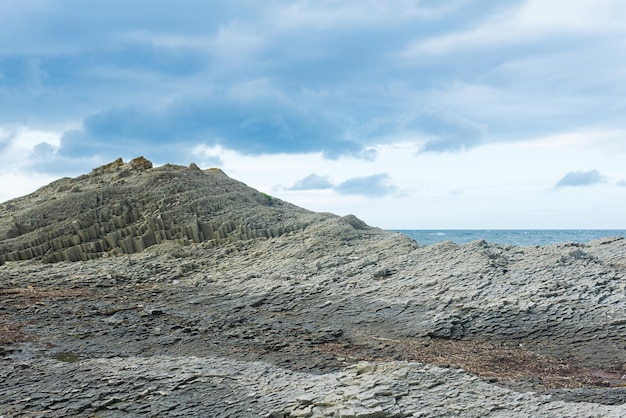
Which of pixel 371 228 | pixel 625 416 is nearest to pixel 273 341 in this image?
pixel 625 416

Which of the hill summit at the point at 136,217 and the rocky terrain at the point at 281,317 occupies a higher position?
the hill summit at the point at 136,217

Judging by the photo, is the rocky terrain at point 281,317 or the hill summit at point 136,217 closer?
the rocky terrain at point 281,317

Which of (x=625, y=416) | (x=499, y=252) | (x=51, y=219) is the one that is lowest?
(x=625, y=416)

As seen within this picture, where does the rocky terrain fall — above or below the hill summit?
below

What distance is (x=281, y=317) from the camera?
47.7 ft

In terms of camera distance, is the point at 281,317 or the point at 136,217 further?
the point at 136,217

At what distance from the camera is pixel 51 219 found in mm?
24016

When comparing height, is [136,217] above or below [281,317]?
above

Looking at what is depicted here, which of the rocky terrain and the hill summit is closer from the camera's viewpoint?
the rocky terrain

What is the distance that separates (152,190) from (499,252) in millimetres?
14344

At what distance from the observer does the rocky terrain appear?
905cm

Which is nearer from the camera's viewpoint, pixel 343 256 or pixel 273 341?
pixel 273 341

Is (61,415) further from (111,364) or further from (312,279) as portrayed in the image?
(312,279)

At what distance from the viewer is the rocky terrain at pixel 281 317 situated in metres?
9.05
